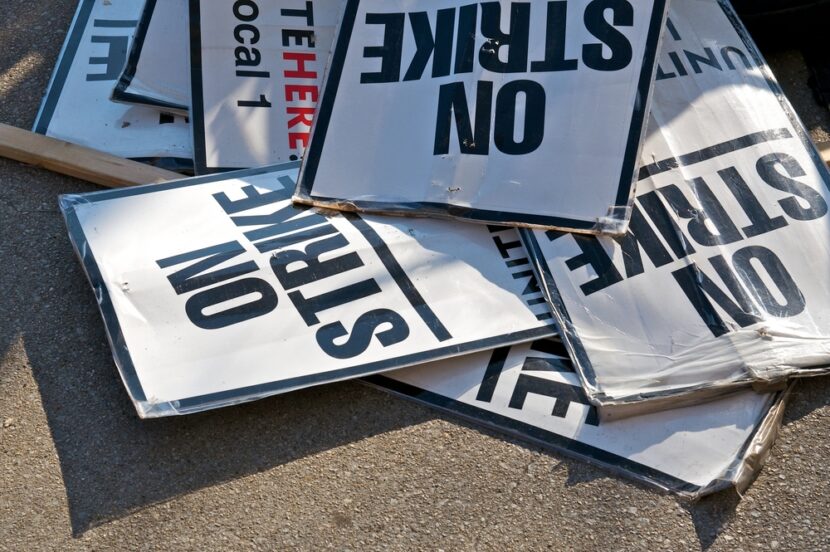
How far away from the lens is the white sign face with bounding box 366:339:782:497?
99.2 inches

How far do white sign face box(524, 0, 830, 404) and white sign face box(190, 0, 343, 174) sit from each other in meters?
1.03

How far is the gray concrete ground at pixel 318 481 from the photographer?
94.9 inches

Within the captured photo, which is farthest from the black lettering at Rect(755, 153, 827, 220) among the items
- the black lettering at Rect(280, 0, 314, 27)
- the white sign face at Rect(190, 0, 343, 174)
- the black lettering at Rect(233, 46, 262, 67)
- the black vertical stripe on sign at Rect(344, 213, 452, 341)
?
the black lettering at Rect(233, 46, 262, 67)

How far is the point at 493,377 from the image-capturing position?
2.70m

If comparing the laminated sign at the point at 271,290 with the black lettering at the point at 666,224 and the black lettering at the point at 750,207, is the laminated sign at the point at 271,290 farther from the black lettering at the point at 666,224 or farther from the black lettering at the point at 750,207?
the black lettering at the point at 750,207

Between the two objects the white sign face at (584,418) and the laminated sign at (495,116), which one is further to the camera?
the laminated sign at (495,116)

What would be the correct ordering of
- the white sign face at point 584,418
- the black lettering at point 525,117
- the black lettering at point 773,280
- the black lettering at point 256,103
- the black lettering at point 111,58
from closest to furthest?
the white sign face at point 584,418, the black lettering at point 773,280, the black lettering at point 525,117, the black lettering at point 256,103, the black lettering at point 111,58

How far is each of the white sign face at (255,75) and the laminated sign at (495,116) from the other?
0.26 m

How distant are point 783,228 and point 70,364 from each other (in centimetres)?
223

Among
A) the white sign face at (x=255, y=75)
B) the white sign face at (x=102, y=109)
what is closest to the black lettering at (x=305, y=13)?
the white sign face at (x=255, y=75)

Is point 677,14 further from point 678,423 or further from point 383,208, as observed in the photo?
point 678,423

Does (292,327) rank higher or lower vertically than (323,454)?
higher

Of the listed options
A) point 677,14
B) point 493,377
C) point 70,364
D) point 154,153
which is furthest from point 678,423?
point 154,153

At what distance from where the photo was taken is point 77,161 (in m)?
3.24
